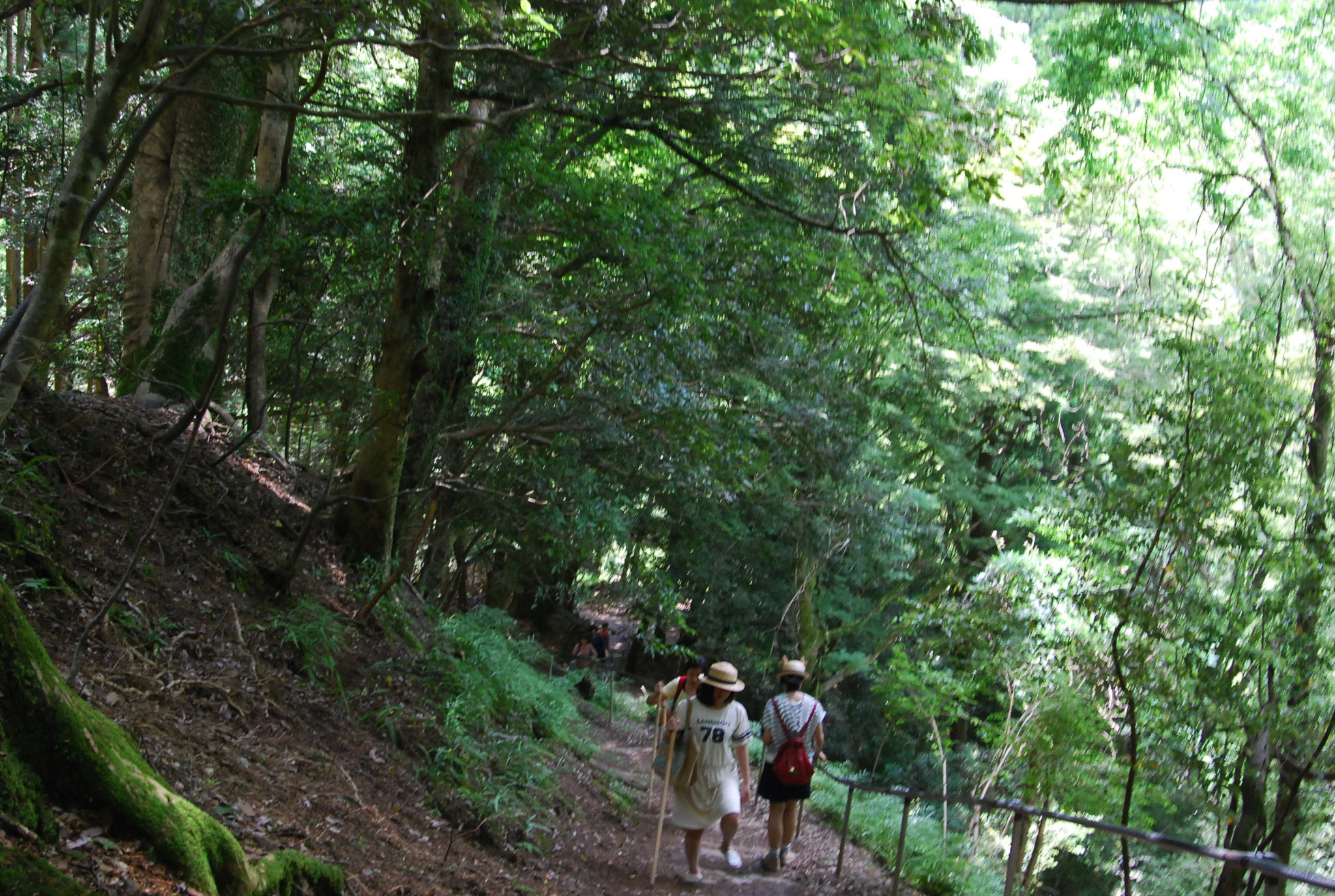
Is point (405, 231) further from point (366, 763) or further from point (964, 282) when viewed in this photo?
point (964, 282)

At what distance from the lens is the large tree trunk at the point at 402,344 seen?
8172 mm

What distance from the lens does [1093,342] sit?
18906 millimetres

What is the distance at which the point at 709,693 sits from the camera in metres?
7.25

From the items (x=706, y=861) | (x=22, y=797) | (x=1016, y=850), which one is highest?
(x=22, y=797)

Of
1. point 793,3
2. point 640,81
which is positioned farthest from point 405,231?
point 793,3

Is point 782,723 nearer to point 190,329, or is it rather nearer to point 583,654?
point 190,329

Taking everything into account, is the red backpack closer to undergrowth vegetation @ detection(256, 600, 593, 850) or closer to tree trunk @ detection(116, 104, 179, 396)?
undergrowth vegetation @ detection(256, 600, 593, 850)

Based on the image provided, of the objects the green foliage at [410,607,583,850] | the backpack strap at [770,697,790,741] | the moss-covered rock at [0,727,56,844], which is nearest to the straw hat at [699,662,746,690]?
the backpack strap at [770,697,790,741]

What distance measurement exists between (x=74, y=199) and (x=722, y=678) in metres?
5.17

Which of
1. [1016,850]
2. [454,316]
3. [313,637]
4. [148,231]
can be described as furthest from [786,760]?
[148,231]

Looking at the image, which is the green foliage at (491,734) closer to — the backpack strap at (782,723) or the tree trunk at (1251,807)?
the backpack strap at (782,723)

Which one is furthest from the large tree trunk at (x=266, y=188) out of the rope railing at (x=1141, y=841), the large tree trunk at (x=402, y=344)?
the rope railing at (x=1141, y=841)

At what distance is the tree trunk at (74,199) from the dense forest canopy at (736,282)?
2 cm

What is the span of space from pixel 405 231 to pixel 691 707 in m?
4.47
